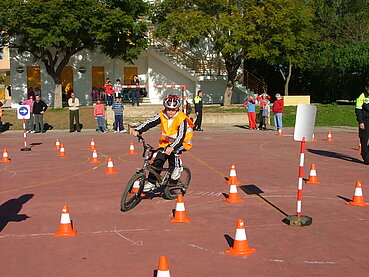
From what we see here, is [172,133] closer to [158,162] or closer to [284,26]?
[158,162]

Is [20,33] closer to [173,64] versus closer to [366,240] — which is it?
[173,64]

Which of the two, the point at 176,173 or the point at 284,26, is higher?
the point at 284,26

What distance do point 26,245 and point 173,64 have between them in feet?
105

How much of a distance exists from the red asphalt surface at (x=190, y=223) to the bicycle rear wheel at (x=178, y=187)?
208mm

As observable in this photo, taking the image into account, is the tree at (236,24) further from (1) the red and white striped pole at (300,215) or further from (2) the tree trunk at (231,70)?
(1) the red and white striped pole at (300,215)

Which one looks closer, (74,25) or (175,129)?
(175,129)

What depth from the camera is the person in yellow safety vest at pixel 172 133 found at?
29.0ft

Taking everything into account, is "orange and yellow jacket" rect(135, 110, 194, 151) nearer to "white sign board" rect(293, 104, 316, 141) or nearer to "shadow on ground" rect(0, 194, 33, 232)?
"white sign board" rect(293, 104, 316, 141)

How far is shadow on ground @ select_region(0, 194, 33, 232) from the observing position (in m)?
8.05

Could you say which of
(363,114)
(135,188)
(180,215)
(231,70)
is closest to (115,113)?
(231,70)

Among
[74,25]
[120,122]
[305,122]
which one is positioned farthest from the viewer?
[74,25]

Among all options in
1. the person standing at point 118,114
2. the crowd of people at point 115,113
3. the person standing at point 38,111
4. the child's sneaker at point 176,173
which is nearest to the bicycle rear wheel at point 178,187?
the child's sneaker at point 176,173

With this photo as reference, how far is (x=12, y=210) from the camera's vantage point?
8727mm

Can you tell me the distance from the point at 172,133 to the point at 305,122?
2461 millimetres
